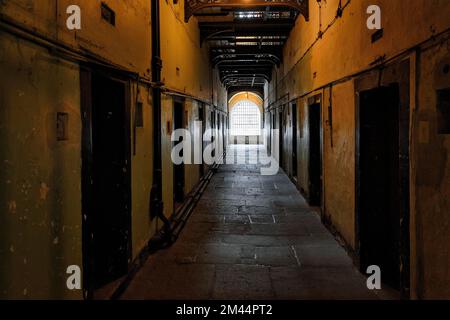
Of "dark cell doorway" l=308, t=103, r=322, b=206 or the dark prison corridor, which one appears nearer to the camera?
the dark prison corridor

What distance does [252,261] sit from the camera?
535cm

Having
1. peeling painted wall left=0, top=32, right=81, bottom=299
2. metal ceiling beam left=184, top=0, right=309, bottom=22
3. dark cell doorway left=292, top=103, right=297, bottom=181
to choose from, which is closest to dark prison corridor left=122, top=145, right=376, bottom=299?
peeling painted wall left=0, top=32, right=81, bottom=299

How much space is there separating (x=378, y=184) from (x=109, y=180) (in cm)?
312

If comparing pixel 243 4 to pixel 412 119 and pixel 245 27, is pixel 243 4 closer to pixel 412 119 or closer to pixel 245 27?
pixel 245 27

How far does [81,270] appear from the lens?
3426mm

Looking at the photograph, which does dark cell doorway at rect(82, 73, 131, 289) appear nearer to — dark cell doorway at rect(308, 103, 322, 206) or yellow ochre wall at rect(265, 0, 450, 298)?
yellow ochre wall at rect(265, 0, 450, 298)

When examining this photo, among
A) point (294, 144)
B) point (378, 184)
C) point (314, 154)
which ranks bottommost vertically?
point (378, 184)

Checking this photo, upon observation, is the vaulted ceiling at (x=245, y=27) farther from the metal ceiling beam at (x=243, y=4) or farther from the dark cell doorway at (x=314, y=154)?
the dark cell doorway at (x=314, y=154)

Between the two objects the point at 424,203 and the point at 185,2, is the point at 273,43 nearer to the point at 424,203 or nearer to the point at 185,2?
the point at 185,2

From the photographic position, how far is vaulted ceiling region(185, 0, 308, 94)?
8695 mm

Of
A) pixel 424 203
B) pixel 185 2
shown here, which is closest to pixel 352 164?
pixel 424 203

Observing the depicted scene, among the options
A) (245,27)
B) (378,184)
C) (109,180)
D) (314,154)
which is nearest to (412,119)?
(378,184)

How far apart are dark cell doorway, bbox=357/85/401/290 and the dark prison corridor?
0.35 meters

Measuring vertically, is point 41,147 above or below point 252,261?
above
